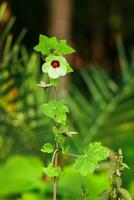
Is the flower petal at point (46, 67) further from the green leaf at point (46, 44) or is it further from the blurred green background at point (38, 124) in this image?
the blurred green background at point (38, 124)

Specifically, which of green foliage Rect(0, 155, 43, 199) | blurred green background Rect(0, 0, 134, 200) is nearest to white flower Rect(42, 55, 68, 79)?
blurred green background Rect(0, 0, 134, 200)

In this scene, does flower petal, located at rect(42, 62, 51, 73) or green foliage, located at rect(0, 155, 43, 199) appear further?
green foliage, located at rect(0, 155, 43, 199)

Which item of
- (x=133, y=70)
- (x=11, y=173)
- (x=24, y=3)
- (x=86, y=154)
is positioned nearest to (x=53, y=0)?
(x=24, y=3)

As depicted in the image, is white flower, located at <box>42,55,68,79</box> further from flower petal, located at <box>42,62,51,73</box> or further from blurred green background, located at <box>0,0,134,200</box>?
blurred green background, located at <box>0,0,134,200</box>

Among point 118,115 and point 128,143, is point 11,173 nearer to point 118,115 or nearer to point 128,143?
point 128,143

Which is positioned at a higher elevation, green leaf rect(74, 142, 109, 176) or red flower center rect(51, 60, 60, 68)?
red flower center rect(51, 60, 60, 68)

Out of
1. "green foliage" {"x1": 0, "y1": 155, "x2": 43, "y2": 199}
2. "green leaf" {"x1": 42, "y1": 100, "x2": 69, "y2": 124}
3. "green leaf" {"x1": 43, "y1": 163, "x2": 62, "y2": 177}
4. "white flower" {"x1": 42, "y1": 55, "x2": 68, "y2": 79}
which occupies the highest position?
"green foliage" {"x1": 0, "y1": 155, "x2": 43, "y2": 199}

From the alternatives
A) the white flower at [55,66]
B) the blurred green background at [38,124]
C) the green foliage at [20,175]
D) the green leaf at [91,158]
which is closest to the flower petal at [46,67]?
the white flower at [55,66]
